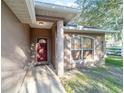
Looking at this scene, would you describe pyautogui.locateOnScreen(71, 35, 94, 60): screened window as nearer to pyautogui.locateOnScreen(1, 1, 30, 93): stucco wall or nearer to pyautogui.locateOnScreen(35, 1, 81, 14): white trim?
pyautogui.locateOnScreen(35, 1, 81, 14): white trim

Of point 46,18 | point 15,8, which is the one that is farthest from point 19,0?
point 46,18

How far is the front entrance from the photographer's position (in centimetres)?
1229

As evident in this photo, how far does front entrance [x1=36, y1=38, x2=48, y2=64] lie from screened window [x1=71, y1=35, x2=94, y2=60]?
2.99 meters

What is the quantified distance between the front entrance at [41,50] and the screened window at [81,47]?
9.80ft

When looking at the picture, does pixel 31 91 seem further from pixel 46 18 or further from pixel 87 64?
pixel 87 64

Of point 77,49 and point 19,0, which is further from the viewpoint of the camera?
point 77,49

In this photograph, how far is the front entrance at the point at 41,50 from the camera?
12.3 m

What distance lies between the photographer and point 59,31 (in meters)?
7.73

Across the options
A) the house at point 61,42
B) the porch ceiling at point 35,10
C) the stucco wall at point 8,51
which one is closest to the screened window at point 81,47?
the house at point 61,42

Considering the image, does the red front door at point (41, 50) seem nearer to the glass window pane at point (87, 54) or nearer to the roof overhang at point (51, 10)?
the glass window pane at point (87, 54)

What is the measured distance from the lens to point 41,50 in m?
12.4

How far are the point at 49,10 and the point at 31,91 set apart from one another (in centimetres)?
351

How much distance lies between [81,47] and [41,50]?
3531mm

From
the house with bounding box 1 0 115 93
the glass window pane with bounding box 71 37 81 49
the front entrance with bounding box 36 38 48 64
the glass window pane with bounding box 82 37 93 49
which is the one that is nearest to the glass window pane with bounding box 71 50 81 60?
the house with bounding box 1 0 115 93
